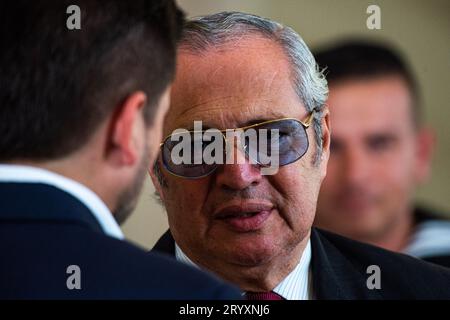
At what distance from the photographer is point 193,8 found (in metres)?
3.13

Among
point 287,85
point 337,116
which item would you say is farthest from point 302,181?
point 337,116

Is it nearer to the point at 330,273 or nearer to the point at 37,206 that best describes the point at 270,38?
the point at 330,273

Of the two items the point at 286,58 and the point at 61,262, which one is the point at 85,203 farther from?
the point at 286,58

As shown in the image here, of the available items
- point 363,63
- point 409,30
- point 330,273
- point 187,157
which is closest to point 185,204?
point 187,157

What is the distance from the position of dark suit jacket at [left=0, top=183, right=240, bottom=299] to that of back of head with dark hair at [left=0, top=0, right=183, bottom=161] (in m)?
0.09

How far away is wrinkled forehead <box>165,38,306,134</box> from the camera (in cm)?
211

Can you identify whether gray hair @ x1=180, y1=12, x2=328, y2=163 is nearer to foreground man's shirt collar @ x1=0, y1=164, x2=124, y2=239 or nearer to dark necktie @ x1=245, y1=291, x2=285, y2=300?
dark necktie @ x1=245, y1=291, x2=285, y2=300

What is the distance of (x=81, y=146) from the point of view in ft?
4.78

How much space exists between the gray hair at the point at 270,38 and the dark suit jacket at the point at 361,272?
234mm

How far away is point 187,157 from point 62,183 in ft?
2.30

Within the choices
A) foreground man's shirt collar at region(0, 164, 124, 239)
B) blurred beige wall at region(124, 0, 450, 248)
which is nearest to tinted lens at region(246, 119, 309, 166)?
foreground man's shirt collar at region(0, 164, 124, 239)

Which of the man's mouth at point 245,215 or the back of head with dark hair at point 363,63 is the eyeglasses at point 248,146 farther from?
the back of head with dark hair at point 363,63

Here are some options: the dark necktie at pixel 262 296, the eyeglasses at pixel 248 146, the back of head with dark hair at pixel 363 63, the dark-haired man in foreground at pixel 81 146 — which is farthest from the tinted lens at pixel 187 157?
the back of head with dark hair at pixel 363 63
